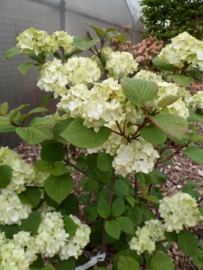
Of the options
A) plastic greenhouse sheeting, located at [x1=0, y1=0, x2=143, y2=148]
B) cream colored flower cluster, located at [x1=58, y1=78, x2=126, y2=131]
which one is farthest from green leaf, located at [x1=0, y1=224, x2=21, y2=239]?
plastic greenhouse sheeting, located at [x1=0, y1=0, x2=143, y2=148]

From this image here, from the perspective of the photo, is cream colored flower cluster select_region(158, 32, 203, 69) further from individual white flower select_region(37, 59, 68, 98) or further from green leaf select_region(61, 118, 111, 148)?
green leaf select_region(61, 118, 111, 148)

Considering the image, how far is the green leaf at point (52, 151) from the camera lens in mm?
1106

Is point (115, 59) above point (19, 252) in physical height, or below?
above

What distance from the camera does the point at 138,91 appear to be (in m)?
0.78

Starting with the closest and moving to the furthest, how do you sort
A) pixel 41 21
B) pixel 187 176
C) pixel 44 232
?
pixel 44 232 < pixel 187 176 < pixel 41 21

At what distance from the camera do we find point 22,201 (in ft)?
3.44

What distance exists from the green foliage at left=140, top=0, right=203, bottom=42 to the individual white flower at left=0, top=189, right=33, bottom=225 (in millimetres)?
7907

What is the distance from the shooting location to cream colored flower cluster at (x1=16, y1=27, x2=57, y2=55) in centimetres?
124

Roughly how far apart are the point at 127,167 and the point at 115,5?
662 cm

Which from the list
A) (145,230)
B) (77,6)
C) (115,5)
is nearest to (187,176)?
(145,230)

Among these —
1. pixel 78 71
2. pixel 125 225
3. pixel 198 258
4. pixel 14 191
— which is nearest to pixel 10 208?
pixel 14 191

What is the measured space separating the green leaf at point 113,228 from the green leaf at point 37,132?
352mm

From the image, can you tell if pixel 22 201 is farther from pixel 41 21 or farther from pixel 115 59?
pixel 41 21

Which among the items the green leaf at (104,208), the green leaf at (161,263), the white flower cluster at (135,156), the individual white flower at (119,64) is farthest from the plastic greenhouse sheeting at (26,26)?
the white flower cluster at (135,156)
